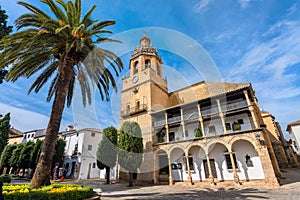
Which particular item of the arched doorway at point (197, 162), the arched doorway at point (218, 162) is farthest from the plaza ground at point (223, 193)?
the arched doorway at point (197, 162)

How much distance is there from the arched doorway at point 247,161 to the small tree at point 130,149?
33.7ft

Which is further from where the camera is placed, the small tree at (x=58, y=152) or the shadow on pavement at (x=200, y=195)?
the small tree at (x=58, y=152)

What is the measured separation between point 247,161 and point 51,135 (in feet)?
56.3

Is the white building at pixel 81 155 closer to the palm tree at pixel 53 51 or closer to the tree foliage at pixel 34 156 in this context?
the tree foliage at pixel 34 156

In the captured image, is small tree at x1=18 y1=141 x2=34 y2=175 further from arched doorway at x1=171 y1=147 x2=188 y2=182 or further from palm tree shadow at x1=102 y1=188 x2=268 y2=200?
arched doorway at x1=171 y1=147 x2=188 y2=182

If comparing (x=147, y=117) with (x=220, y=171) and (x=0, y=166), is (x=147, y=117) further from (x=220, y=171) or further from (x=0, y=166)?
(x=0, y=166)

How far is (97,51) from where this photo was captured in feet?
37.7

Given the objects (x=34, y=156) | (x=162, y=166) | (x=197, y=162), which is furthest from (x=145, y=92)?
(x=34, y=156)

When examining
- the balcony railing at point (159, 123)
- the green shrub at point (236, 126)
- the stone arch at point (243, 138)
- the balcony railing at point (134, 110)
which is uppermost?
the balcony railing at point (134, 110)

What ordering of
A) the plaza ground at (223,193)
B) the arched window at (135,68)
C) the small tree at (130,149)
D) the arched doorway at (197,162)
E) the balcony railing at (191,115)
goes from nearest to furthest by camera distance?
the plaza ground at (223,193), the arched doorway at (197,162), the small tree at (130,149), the balcony railing at (191,115), the arched window at (135,68)

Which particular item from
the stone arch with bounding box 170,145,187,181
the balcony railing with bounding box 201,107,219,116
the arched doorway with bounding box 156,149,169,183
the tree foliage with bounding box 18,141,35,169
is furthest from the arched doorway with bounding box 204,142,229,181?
the tree foliage with bounding box 18,141,35,169

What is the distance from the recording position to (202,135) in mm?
18922

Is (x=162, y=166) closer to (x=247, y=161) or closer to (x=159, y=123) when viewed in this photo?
(x=159, y=123)

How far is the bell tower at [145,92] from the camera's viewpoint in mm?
22109
